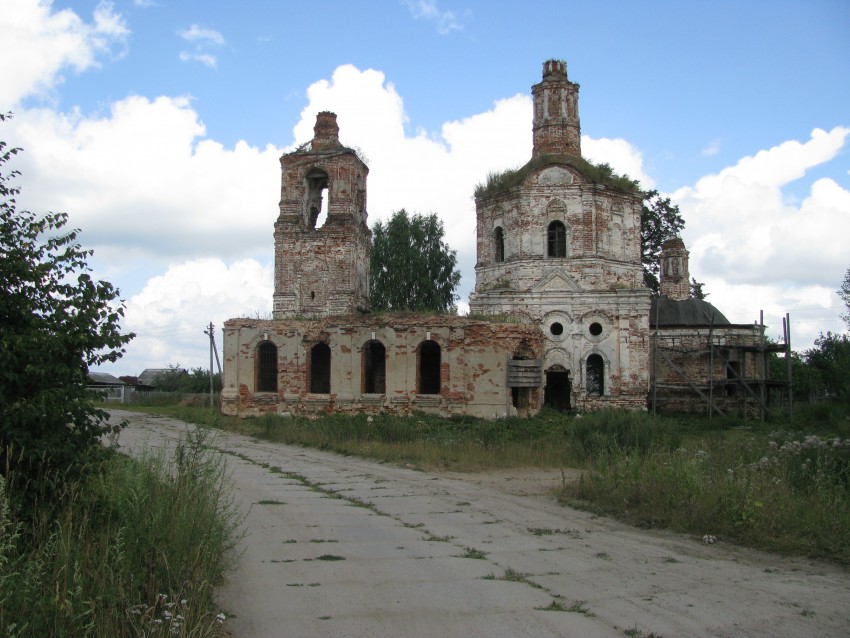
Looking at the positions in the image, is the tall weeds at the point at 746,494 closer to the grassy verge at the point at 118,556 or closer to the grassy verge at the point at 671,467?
the grassy verge at the point at 671,467

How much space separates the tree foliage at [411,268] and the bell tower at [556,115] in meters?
14.1

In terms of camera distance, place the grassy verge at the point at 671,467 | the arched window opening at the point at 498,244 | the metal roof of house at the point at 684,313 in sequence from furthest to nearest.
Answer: the metal roof of house at the point at 684,313 < the arched window opening at the point at 498,244 < the grassy verge at the point at 671,467

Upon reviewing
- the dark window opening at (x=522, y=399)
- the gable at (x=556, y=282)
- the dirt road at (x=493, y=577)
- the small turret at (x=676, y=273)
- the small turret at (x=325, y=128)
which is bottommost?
the dirt road at (x=493, y=577)

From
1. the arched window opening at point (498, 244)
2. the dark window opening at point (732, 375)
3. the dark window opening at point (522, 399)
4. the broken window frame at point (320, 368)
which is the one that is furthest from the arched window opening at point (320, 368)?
the dark window opening at point (732, 375)

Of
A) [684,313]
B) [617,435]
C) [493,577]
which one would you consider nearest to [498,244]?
[684,313]

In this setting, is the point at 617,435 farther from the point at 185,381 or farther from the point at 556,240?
the point at 185,381

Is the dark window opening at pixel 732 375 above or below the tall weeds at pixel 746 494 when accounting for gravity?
above

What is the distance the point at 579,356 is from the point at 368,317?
7844mm

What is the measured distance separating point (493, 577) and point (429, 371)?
62.8 feet

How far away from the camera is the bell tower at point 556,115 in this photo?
2948 centimetres

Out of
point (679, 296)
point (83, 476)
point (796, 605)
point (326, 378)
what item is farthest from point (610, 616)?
point (679, 296)

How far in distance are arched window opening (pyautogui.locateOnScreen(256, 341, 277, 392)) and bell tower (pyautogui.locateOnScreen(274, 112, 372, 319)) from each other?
1.36 m

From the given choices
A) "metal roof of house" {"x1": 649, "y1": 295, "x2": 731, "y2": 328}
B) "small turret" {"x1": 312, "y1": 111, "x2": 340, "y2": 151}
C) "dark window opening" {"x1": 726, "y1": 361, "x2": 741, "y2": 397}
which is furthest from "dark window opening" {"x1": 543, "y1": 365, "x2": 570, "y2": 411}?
"small turret" {"x1": 312, "y1": 111, "x2": 340, "y2": 151}

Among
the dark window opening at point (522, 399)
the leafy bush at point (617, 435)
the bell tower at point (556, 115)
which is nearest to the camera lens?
the leafy bush at point (617, 435)
